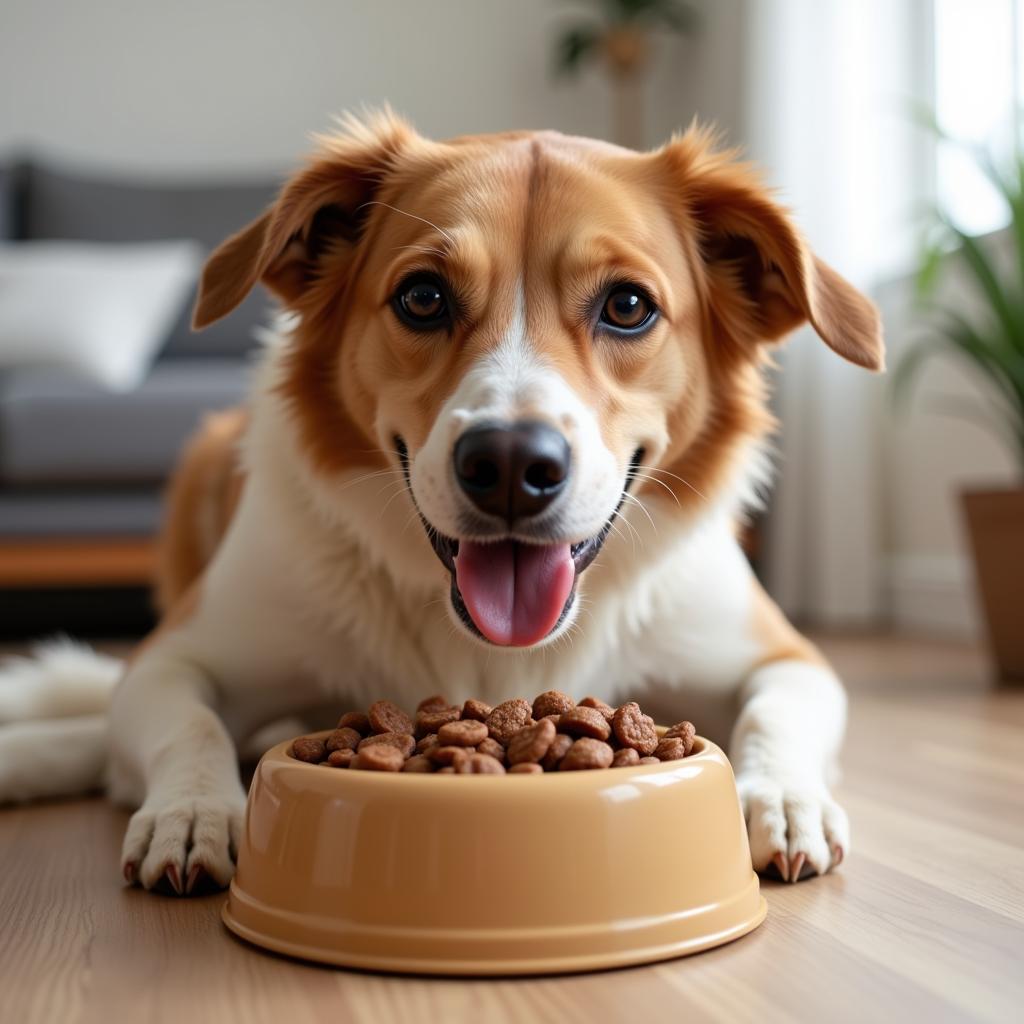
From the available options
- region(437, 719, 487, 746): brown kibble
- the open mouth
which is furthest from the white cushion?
region(437, 719, 487, 746): brown kibble

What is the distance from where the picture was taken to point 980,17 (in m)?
4.02

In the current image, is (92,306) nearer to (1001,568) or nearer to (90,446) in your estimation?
(90,446)

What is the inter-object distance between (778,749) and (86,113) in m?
5.11

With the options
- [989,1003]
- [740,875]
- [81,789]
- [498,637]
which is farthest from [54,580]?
[989,1003]

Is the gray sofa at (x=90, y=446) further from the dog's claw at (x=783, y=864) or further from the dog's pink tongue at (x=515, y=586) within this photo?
the dog's claw at (x=783, y=864)

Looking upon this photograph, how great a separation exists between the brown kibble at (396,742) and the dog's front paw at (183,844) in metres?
0.21

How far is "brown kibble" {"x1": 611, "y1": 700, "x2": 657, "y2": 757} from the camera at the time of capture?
1160 mm

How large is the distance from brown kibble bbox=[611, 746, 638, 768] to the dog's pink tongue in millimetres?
262

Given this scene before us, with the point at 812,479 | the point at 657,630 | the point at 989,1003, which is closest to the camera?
the point at 989,1003

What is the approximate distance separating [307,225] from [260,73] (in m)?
4.33

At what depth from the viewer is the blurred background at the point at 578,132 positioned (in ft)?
12.3

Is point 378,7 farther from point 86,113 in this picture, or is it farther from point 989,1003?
point 989,1003

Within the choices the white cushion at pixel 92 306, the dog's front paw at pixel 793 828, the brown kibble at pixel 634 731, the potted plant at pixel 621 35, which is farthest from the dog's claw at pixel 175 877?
the potted plant at pixel 621 35

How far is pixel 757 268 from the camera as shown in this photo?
1749 mm
